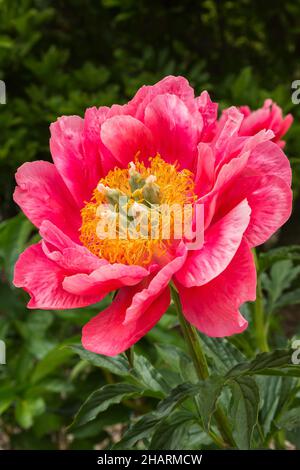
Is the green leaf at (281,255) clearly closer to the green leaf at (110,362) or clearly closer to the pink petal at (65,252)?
the green leaf at (110,362)

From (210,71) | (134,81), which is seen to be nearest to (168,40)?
(210,71)

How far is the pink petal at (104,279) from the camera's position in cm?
65

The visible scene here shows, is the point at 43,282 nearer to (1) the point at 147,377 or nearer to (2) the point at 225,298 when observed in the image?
(2) the point at 225,298

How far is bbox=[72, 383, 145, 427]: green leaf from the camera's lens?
2.73ft

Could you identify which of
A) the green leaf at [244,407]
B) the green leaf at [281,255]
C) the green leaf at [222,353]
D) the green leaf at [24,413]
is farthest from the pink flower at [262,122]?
the green leaf at [24,413]

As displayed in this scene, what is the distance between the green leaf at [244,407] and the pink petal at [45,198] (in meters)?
0.22

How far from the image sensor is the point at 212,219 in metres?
0.72

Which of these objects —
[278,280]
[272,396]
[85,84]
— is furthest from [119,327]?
[85,84]

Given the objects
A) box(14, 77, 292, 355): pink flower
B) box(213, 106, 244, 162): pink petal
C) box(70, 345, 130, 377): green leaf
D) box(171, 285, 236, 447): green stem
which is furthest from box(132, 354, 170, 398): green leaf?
box(213, 106, 244, 162): pink petal

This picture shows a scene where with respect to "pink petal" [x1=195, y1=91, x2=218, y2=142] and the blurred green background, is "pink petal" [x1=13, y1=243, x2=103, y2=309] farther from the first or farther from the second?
the blurred green background

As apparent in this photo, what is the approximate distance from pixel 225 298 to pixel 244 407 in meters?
0.15

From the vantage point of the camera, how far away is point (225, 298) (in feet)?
2.15

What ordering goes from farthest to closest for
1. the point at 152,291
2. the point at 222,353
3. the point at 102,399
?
the point at 222,353
the point at 102,399
the point at 152,291
